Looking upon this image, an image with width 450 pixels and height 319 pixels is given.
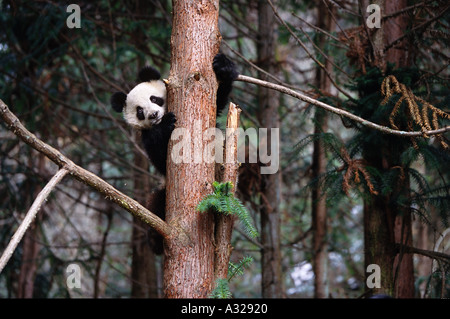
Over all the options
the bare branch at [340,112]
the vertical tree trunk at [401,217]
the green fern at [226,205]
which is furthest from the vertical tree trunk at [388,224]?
the green fern at [226,205]

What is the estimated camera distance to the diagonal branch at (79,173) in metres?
2.68

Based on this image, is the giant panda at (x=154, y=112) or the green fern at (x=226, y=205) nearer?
the green fern at (x=226, y=205)

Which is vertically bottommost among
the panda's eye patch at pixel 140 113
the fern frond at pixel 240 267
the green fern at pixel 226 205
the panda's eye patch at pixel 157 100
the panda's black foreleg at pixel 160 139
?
the fern frond at pixel 240 267

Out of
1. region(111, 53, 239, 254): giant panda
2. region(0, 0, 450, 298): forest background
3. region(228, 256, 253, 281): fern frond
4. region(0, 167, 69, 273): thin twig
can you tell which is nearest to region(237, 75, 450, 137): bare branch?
region(0, 0, 450, 298): forest background

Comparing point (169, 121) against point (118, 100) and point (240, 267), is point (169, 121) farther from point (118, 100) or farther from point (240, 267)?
point (118, 100)

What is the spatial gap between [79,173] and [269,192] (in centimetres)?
424

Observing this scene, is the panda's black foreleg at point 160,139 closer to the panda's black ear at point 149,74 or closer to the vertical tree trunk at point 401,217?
the panda's black ear at point 149,74

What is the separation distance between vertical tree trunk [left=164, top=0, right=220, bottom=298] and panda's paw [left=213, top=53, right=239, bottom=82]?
0.17ft

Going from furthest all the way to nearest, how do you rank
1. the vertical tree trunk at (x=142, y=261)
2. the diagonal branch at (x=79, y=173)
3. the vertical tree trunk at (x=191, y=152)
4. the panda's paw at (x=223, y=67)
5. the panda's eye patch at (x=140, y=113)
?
the vertical tree trunk at (x=142, y=261)
the panda's eye patch at (x=140, y=113)
the panda's paw at (x=223, y=67)
the vertical tree trunk at (x=191, y=152)
the diagonal branch at (x=79, y=173)

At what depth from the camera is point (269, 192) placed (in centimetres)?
669

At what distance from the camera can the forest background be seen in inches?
172

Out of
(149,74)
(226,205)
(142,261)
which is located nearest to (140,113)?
(149,74)

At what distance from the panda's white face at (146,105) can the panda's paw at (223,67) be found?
3.96 feet
